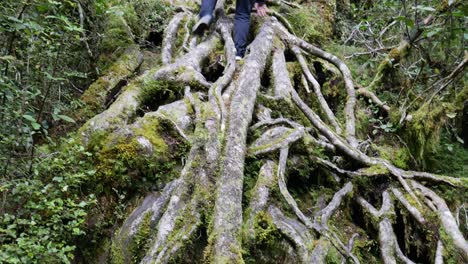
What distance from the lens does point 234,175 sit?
289 centimetres

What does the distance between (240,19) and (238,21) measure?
0.03 metres

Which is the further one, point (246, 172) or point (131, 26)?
point (131, 26)

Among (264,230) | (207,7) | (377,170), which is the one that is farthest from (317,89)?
(264,230)

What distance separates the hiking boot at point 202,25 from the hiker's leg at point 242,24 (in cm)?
35

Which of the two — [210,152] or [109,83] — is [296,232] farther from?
[109,83]

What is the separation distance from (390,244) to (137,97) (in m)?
2.48

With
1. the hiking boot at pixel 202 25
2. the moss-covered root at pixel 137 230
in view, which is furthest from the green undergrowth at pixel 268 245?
the hiking boot at pixel 202 25

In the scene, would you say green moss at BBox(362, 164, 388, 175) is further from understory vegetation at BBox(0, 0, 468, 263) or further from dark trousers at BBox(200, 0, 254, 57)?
dark trousers at BBox(200, 0, 254, 57)

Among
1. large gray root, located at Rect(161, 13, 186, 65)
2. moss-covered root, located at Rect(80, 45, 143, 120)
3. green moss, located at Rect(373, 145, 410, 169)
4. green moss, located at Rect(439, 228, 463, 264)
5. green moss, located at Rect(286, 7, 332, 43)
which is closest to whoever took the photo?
green moss, located at Rect(439, 228, 463, 264)

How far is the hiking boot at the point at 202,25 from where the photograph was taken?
512 cm

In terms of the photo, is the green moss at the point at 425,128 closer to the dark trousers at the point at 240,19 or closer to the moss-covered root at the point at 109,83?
the dark trousers at the point at 240,19

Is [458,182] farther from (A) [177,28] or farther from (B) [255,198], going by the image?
(A) [177,28]

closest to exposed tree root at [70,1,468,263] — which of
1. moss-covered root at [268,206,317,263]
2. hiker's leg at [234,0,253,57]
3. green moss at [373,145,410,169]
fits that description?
moss-covered root at [268,206,317,263]

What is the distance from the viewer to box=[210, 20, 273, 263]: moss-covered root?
2453 millimetres
